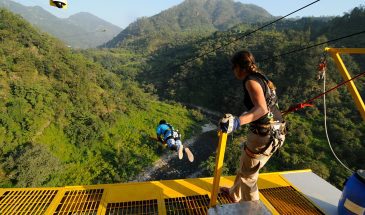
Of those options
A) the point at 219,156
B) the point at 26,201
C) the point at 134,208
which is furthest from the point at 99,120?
the point at 219,156

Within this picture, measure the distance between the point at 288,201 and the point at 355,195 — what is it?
50.3 inches

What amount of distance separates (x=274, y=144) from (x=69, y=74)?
108 ft

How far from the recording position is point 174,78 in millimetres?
62188

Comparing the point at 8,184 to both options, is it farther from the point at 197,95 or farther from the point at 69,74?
the point at 197,95

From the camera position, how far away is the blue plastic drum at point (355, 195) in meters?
3.86

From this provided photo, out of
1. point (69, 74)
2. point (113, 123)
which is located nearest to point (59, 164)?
point (113, 123)

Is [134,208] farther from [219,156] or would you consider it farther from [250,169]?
[250,169]

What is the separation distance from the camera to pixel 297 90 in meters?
44.9

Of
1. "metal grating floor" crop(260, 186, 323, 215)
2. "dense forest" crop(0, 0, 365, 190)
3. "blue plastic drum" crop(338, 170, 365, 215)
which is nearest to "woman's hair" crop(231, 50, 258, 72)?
"blue plastic drum" crop(338, 170, 365, 215)

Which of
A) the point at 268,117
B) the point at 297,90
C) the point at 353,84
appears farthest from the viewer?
the point at 297,90

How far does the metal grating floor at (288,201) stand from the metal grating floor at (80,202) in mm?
3116

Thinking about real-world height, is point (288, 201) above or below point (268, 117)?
below

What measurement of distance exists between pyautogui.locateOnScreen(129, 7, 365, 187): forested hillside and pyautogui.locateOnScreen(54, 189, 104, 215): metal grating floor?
1264 centimetres

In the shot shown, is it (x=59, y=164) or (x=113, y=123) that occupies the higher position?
(x=113, y=123)
